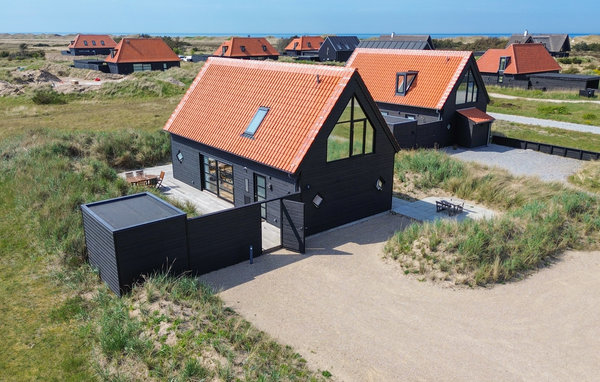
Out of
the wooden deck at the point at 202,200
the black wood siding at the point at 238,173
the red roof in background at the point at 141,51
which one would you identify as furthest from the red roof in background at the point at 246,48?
the black wood siding at the point at 238,173

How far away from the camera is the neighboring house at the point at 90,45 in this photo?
308 feet

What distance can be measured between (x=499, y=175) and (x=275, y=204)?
11169 mm

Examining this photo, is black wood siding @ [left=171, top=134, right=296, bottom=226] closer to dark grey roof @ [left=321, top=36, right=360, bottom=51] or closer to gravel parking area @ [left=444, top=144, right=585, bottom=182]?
gravel parking area @ [left=444, top=144, right=585, bottom=182]

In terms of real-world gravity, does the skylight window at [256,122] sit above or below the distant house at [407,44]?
below

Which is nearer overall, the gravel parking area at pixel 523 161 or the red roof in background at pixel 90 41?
the gravel parking area at pixel 523 161

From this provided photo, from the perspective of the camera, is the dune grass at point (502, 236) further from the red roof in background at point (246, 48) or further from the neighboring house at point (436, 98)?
the red roof in background at point (246, 48)

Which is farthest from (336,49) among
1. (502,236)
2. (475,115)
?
(502,236)

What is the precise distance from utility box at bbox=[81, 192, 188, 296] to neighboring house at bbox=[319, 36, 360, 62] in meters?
77.7

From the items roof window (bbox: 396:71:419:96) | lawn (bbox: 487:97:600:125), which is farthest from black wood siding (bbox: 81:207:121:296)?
lawn (bbox: 487:97:600:125)

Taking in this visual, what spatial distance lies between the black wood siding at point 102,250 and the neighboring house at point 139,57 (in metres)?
53.9

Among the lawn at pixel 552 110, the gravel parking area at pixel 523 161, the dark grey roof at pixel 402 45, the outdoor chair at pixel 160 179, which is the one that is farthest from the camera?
the dark grey roof at pixel 402 45

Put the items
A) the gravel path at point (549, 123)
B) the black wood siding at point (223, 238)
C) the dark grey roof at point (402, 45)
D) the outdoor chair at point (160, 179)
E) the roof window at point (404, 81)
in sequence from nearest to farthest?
1. the black wood siding at point (223, 238)
2. the outdoor chair at point (160, 179)
3. the roof window at point (404, 81)
4. the gravel path at point (549, 123)
5. the dark grey roof at point (402, 45)

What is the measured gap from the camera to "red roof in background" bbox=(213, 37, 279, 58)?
75.5 m

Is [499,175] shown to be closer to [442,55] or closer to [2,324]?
[442,55]
